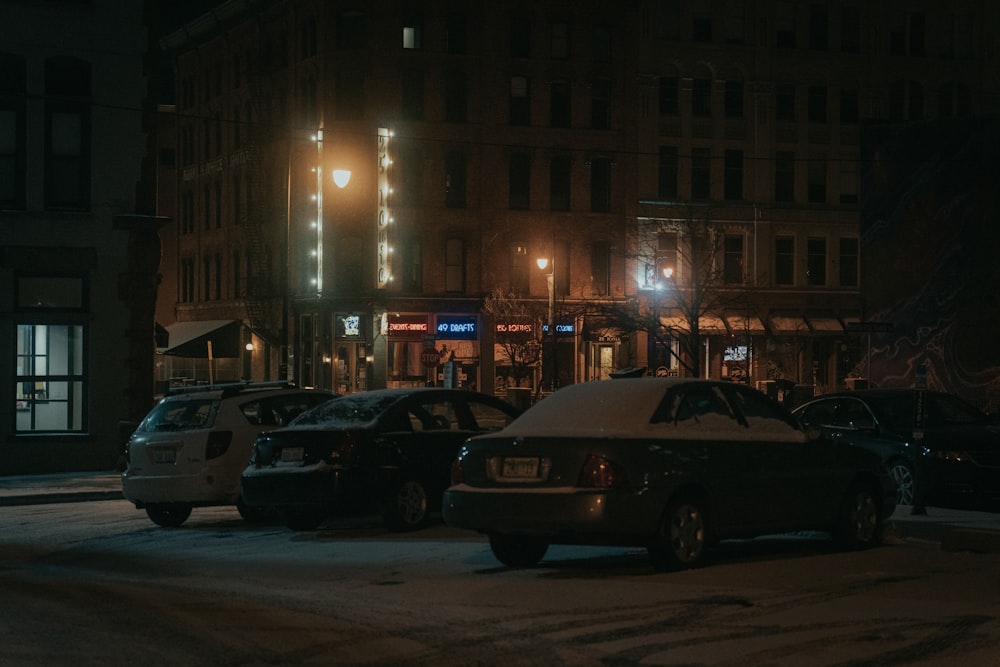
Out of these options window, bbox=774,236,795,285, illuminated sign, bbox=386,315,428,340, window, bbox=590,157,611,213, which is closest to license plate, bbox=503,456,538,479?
illuminated sign, bbox=386,315,428,340

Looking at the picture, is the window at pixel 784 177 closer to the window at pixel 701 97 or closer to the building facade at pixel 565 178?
the building facade at pixel 565 178

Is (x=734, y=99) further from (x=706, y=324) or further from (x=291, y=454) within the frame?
(x=291, y=454)

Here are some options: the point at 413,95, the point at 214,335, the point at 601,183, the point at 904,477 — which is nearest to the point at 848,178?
the point at 601,183

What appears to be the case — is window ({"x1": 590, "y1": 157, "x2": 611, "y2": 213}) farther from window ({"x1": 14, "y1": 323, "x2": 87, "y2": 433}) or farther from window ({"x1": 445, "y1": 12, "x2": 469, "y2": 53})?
window ({"x1": 14, "y1": 323, "x2": 87, "y2": 433})

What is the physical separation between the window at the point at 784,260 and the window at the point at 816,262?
2.49 feet

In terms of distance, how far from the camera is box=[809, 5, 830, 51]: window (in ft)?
225

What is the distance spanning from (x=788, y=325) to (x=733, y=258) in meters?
3.53

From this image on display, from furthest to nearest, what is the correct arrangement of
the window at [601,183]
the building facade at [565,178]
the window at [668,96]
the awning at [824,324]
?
the awning at [824,324] → the window at [668,96] → the window at [601,183] → the building facade at [565,178]

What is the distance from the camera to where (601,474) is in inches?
490

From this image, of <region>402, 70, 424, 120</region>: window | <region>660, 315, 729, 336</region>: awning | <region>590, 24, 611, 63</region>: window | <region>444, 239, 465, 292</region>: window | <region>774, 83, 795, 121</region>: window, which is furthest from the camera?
<region>774, 83, 795, 121</region>: window

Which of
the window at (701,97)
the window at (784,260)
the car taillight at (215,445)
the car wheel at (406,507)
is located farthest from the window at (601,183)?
the car wheel at (406,507)

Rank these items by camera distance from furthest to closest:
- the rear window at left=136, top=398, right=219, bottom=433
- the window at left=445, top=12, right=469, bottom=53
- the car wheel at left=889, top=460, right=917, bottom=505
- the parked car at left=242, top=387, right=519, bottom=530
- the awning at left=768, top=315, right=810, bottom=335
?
the awning at left=768, top=315, right=810, bottom=335 → the window at left=445, top=12, right=469, bottom=53 → the car wheel at left=889, top=460, right=917, bottom=505 → the rear window at left=136, top=398, right=219, bottom=433 → the parked car at left=242, top=387, right=519, bottom=530

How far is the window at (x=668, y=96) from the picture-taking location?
66.4 meters

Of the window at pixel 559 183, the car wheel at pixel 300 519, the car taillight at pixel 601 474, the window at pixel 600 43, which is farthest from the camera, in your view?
the window at pixel 600 43
